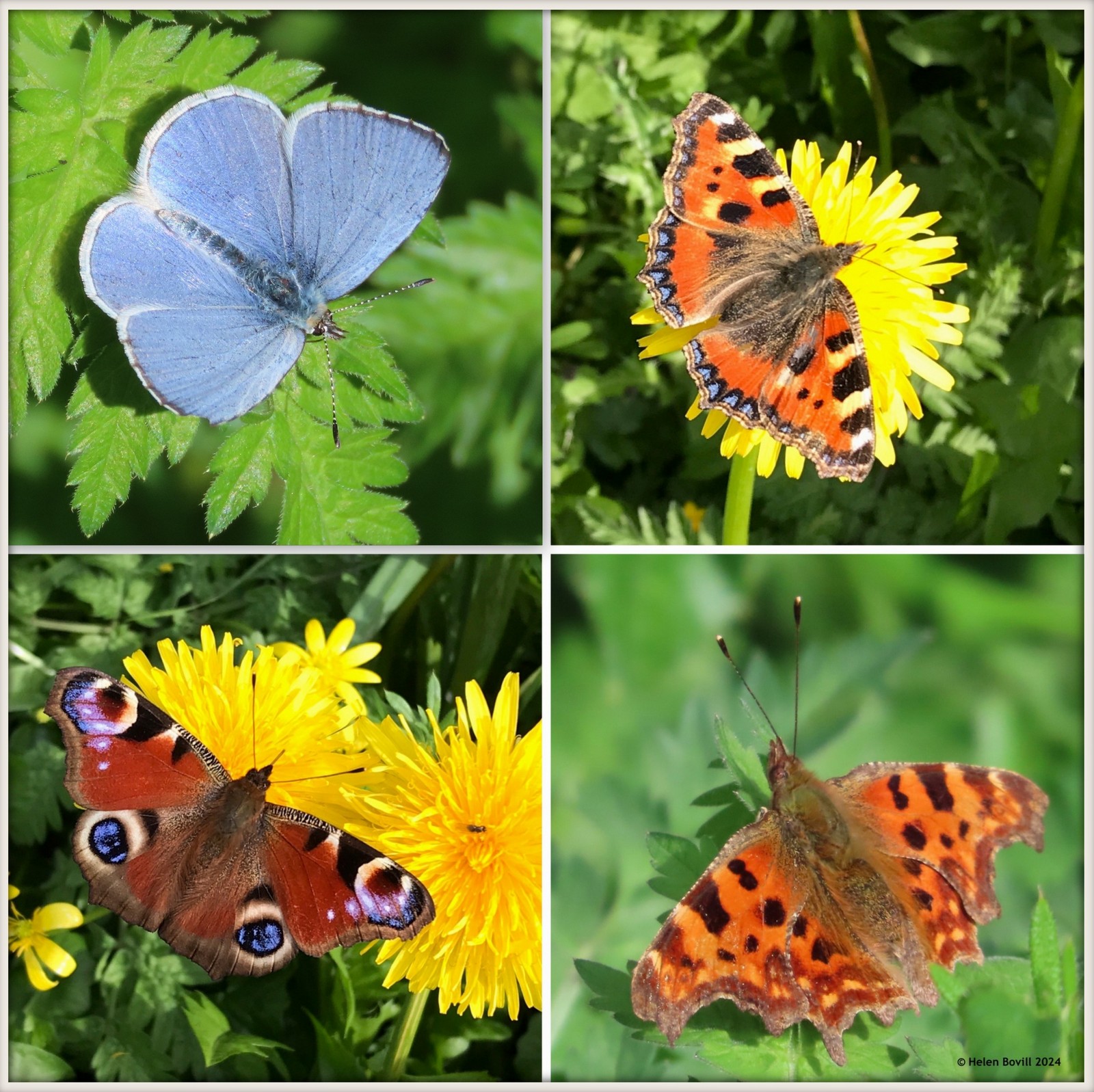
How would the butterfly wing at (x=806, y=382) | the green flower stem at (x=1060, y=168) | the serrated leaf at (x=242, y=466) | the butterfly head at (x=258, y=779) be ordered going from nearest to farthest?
the butterfly wing at (x=806, y=382)
the butterfly head at (x=258, y=779)
the serrated leaf at (x=242, y=466)
the green flower stem at (x=1060, y=168)

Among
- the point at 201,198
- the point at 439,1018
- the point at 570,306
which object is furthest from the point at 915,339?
the point at 439,1018

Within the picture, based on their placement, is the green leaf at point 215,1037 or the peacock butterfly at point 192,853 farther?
the green leaf at point 215,1037

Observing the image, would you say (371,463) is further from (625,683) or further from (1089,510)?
(1089,510)

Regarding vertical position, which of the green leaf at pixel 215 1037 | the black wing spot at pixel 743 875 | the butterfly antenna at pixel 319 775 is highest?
the butterfly antenna at pixel 319 775

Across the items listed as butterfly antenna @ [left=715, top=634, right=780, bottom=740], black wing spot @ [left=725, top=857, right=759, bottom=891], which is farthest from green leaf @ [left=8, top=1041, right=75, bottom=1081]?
butterfly antenna @ [left=715, top=634, right=780, bottom=740]

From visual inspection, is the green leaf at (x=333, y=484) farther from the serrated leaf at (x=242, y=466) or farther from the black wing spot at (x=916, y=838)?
the black wing spot at (x=916, y=838)

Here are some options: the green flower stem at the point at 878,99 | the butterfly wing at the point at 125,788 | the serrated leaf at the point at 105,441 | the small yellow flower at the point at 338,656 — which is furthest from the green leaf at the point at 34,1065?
the green flower stem at the point at 878,99

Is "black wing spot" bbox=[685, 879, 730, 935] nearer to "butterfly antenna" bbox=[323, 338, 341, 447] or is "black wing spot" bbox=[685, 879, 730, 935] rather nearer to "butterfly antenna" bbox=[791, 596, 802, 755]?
"butterfly antenna" bbox=[791, 596, 802, 755]
